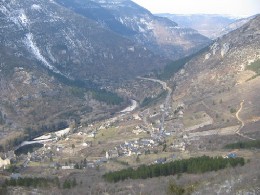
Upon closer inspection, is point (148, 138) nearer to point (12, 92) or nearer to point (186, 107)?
point (186, 107)

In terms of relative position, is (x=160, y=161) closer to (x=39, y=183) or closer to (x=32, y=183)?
(x=39, y=183)

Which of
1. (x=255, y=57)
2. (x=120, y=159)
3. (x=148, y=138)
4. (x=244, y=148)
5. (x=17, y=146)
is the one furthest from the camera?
(x=255, y=57)

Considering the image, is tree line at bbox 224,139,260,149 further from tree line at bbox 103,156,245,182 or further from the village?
tree line at bbox 103,156,245,182

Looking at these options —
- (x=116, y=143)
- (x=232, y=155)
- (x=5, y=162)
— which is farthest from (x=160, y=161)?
(x=5, y=162)

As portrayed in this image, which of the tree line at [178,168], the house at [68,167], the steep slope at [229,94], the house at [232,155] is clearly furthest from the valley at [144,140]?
the house at [232,155]

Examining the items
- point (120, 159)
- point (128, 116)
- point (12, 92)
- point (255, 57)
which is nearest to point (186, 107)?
point (128, 116)

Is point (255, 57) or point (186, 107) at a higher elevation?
point (255, 57)

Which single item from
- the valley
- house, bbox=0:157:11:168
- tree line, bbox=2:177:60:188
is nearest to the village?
house, bbox=0:157:11:168

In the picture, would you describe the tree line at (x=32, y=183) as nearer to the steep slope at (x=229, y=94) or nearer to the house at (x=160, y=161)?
the house at (x=160, y=161)
